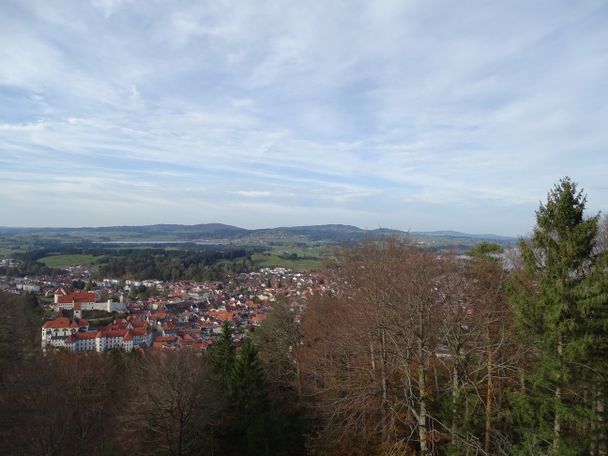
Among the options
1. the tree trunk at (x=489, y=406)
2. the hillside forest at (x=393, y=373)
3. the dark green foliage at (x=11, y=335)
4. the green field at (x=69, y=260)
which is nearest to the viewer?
the hillside forest at (x=393, y=373)

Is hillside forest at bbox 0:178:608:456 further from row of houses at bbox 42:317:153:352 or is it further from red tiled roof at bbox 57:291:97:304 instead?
red tiled roof at bbox 57:291:97:304

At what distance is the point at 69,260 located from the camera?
99.0 metres

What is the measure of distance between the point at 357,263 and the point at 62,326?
1502 inches

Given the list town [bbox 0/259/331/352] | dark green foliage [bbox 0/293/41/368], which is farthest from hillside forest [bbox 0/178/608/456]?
town [bbox 0/259/331/352]

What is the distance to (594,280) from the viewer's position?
768 cm

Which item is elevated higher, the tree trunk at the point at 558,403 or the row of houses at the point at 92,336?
the tree trunk at the point at 558,403

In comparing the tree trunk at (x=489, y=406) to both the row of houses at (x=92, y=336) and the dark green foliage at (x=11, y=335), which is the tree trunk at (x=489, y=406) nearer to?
the dark green foliage at (x=11, y=335)

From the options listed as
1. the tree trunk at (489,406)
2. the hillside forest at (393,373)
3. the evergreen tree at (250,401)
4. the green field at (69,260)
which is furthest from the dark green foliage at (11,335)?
the green field at (69,260)

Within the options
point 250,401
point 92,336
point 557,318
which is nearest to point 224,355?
point 250,401

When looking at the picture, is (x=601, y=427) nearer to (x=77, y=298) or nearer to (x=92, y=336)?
(x=92, y=336)

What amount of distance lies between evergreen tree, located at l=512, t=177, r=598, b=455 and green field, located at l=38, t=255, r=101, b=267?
335 feet

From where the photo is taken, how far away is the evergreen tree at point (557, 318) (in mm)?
7566

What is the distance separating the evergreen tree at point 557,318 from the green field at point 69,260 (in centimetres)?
10218

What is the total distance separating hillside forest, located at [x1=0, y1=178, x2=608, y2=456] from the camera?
7.80m
